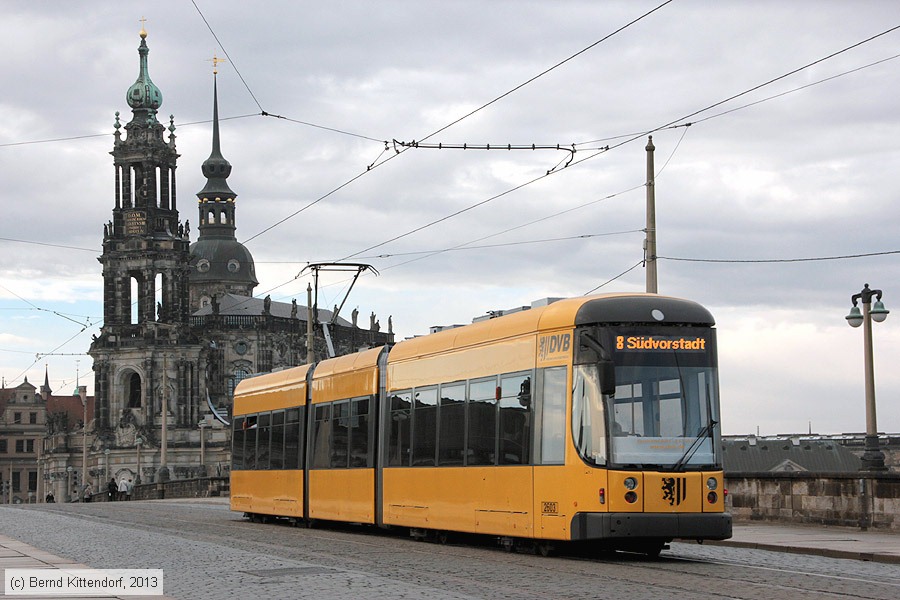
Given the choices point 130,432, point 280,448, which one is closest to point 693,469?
point 280,448

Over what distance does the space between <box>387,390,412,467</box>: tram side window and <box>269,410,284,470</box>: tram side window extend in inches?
262

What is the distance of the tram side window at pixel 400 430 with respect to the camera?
75.5 ft

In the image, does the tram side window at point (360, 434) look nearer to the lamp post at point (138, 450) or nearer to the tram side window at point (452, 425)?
the tram side window at point (452, 425)

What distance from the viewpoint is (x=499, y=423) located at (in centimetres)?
1977

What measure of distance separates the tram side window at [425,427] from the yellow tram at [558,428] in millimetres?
33

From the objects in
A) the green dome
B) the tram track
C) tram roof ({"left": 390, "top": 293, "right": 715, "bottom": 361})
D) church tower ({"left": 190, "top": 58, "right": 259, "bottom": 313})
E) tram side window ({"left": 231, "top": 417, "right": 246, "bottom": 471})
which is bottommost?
the tram track

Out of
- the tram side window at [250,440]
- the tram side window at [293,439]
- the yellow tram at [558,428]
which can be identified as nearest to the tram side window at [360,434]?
the yellow tram at [558,428]

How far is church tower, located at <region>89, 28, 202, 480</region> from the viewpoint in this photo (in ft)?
383

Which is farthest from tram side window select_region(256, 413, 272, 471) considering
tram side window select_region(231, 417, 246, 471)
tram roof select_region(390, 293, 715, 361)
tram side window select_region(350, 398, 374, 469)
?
tram roof select_region(390, 293, 715, 361)

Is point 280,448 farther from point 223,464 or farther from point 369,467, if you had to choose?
point 223,464

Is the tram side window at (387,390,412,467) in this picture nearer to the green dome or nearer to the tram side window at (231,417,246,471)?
the tram side window at (231,417,246,471)

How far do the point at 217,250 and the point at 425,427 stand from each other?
121 m

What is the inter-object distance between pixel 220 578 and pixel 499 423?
5.38m

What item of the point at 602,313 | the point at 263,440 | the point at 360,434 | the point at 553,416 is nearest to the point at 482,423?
the point at 553,416
